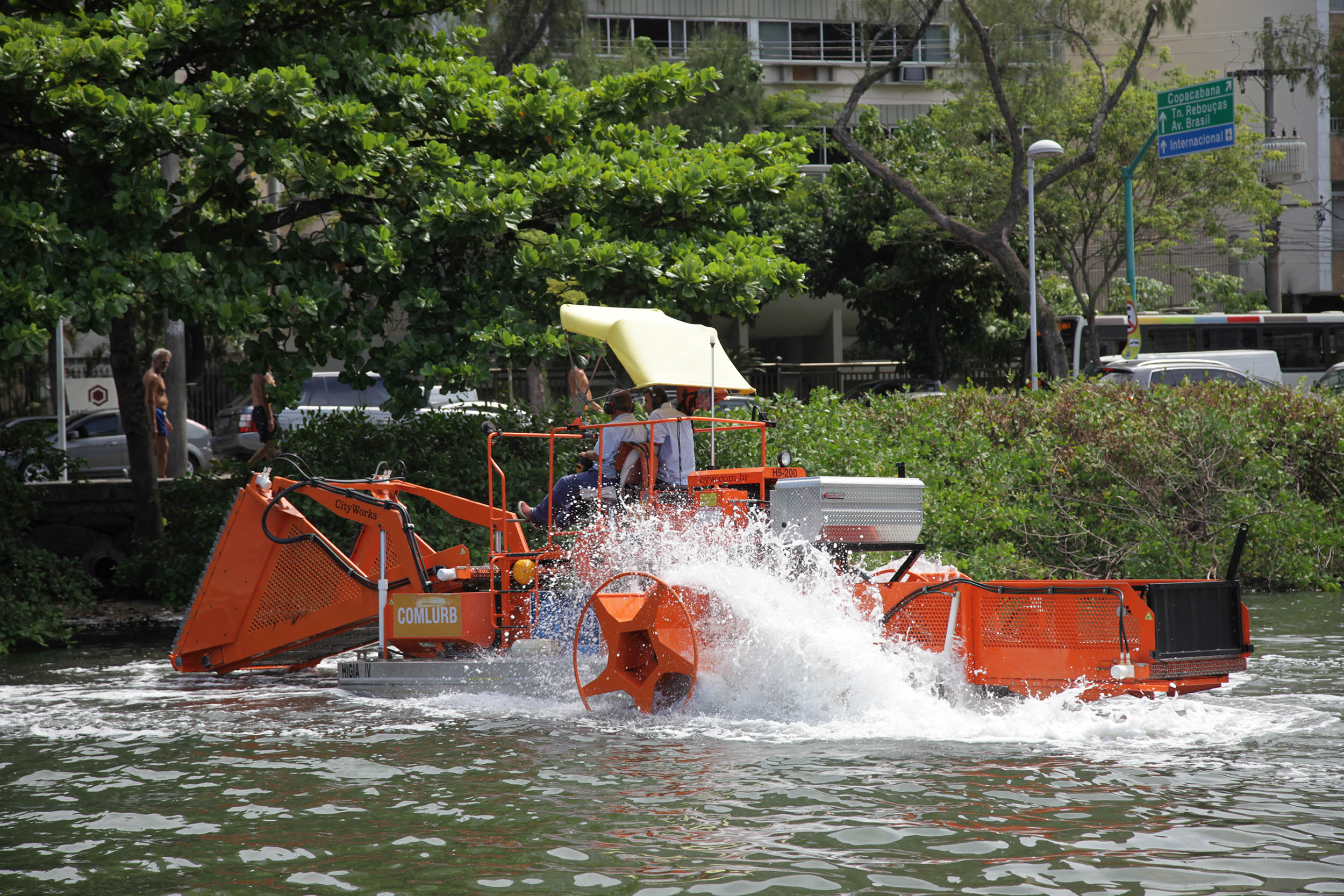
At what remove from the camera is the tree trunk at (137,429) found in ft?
47.2

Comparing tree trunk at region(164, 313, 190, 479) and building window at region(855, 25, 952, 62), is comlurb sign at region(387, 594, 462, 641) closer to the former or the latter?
tree trunk at region(164, 313, 190, 479)

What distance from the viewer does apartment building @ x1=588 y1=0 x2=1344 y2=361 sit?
45.5 m

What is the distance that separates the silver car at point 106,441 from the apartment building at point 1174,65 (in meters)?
25.2

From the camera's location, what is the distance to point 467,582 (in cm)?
972

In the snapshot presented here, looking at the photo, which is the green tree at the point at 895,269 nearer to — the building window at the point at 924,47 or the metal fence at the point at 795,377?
the metal fence at the point at 795,377

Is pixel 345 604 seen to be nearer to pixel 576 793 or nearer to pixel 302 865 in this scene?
pixel 576 793

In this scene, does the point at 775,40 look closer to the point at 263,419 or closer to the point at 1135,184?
the point at 1135,184

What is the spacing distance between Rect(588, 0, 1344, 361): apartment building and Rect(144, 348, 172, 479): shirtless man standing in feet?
92.7

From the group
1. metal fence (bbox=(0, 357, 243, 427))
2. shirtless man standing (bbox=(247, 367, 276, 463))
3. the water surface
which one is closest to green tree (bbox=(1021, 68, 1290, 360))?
metal fence (bbox=(0, 357, 243, 427))

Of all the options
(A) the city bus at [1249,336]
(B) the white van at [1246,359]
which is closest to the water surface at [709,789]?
(B) the white van at [1246,359]

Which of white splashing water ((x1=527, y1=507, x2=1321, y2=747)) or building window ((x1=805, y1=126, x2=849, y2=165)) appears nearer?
white splashing water ((x1=527, y1=507, x2=1321, y2=747))

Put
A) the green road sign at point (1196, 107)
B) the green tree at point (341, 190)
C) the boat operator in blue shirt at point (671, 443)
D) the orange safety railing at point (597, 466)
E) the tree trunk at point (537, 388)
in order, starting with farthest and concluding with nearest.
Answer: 1. the green road sign at point (1196, 107)
2. the tree trunk at point (537, 388)
3. the green tree at point (341, 190)
4. the boat operator in blue shirt at point (671, 443)
5. the orange safety railing at point (597, 466)

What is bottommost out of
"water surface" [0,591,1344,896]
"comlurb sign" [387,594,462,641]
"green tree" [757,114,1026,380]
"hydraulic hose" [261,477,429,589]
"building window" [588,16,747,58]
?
"water surface" [0,591,1344,896]

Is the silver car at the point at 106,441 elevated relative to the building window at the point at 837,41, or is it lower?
lower
